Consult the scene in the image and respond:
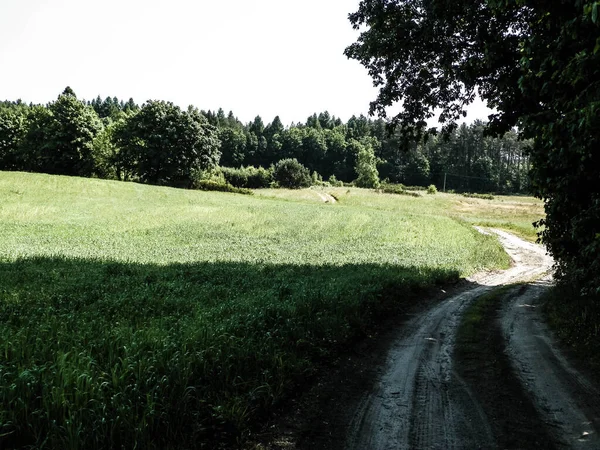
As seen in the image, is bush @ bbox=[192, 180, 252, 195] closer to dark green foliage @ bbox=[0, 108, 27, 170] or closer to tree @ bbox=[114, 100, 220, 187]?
tree @ bbox=[114, 100, 220, 187]

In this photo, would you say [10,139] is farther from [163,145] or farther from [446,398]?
[446,398]

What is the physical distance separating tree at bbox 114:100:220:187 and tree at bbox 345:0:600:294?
7217cm

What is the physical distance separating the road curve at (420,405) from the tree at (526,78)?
3.33 m

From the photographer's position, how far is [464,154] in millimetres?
156500

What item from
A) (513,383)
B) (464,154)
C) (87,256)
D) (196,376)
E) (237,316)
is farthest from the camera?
(464,154)

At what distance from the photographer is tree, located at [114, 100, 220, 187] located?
8144 cm

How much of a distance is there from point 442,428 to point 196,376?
12.2ft

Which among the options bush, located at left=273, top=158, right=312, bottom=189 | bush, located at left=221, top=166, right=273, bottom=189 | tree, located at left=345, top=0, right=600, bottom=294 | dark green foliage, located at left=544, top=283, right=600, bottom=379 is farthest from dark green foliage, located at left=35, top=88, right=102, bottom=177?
dark green foliage, located at left=544, top=283, right=600, bottom=379

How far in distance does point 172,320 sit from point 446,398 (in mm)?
6053

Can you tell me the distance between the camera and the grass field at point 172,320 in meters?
4.77

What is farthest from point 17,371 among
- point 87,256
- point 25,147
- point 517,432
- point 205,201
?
point 25,147

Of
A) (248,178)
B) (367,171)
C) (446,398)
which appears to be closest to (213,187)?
(248,178)

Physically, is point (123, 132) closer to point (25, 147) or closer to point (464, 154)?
point (25, 147)

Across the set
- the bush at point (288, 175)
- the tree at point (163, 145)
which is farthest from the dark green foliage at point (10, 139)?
the bush at point (288, 175)
